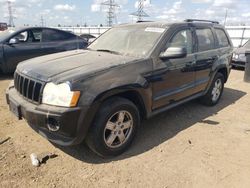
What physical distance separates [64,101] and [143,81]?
1179 mm

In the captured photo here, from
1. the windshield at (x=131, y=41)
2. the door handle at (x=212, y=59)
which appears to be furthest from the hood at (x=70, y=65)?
the door handle at (x=212, y=59)

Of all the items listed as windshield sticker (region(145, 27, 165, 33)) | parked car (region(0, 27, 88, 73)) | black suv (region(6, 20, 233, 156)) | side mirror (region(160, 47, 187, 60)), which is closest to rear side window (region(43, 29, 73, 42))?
parked car (region(0, 27, 88, 73))

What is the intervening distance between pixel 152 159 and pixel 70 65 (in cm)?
167

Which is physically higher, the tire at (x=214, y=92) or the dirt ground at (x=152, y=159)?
the tire at (x=214, y=92)

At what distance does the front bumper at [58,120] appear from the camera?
9.18ft

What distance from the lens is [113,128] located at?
3314 mm

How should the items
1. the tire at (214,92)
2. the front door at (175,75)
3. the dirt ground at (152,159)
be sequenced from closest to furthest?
the dirt ground at (152,159) < the front door at (175,75) < the tire at (214,92)

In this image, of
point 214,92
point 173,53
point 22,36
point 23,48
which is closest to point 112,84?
point 173,53

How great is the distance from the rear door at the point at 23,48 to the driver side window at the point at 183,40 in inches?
200

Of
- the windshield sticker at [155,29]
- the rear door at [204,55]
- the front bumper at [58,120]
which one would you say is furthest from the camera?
the rear door at [204,55]

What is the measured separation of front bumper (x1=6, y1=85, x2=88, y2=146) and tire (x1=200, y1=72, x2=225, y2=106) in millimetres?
3345

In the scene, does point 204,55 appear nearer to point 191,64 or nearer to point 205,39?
point 205,39

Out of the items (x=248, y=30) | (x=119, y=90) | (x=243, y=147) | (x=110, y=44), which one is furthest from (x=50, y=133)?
(x=248, y=30)

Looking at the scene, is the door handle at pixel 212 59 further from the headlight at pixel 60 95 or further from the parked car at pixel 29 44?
the parked car at pixel 29 44
